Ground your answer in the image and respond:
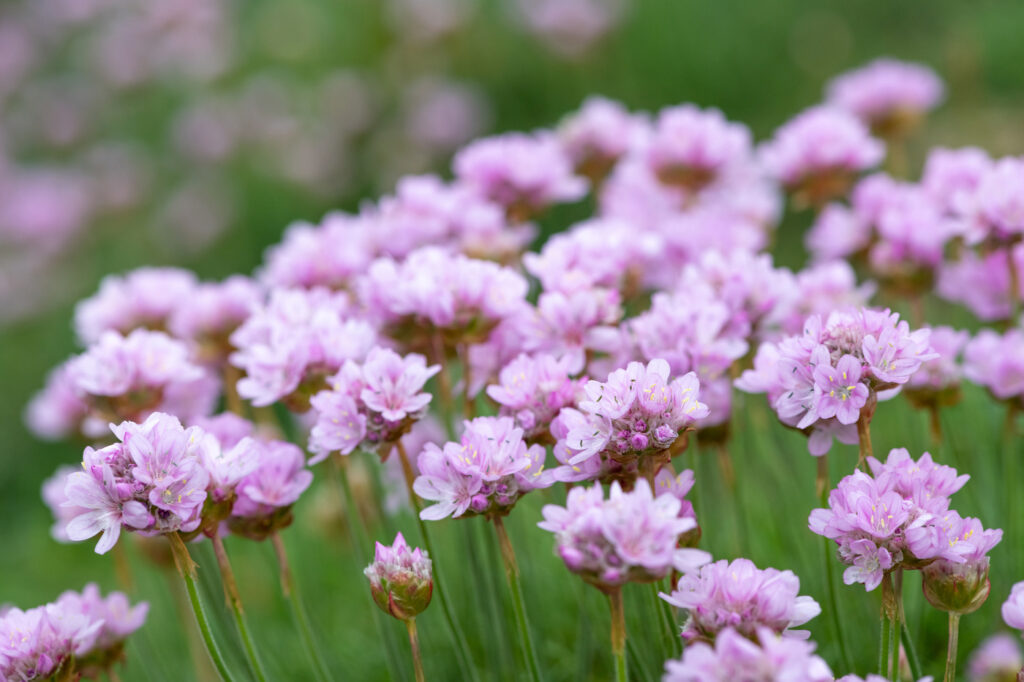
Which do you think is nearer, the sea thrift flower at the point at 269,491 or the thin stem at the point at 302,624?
the sea thrift flower at the point at 269,491

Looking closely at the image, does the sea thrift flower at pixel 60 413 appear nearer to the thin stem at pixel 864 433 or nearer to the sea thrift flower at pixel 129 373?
the sea thrift flower at pixel 129 373

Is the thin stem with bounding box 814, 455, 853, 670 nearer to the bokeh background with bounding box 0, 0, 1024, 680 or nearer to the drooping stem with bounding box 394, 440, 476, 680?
the drooping stem with bounding box 394, 440, 476, 680

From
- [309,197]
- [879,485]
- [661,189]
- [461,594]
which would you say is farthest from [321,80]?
[879,485]

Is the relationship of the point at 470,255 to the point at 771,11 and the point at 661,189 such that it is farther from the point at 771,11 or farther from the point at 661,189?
the point at 771,11

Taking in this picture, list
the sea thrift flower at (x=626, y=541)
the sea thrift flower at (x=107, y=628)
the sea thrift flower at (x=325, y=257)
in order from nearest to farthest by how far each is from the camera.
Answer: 1. the sea thrift flower at (x=626, y=541)
2. the sea thrift flower at (x=107, y=628)
3. the sea thrift flower at (x=325, y=257)

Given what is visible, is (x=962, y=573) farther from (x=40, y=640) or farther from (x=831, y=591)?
(x=40, y=640)

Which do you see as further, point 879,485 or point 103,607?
point 103,607

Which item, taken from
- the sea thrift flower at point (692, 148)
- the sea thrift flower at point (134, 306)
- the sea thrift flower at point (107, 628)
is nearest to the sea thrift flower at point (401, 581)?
the sea thrift flower at point (107, 628)

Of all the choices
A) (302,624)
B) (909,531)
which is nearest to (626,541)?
(909,531)
